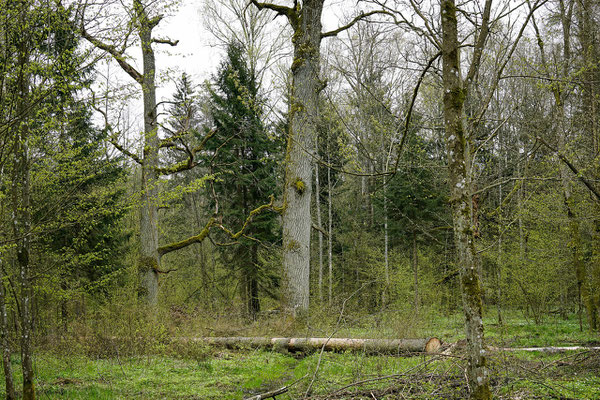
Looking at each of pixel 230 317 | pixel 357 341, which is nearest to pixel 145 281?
pixel 230 317

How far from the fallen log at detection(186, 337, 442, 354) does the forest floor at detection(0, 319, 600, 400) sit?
24cm

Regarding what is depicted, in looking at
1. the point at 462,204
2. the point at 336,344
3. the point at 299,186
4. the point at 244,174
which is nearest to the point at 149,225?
the point at 299,186

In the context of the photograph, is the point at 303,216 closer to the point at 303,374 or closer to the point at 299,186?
the point at 299,186

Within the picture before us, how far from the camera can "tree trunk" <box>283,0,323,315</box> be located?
39.7 feet

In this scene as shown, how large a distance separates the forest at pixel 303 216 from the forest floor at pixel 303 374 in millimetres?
58

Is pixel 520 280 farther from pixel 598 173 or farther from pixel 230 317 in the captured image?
pixel 230 317

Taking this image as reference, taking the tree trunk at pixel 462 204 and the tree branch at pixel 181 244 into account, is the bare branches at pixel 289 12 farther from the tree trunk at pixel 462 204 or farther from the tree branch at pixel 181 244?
the tree trunk at pixel 462 204

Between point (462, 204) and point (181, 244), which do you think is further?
point (181, 244)

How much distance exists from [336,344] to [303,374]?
6.41 ft

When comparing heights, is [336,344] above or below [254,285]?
below

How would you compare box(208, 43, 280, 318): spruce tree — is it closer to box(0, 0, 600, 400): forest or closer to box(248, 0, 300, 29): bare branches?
box(0, 0, 600, 400): forest

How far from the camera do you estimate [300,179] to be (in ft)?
40.4

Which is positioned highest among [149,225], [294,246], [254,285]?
[149,225]

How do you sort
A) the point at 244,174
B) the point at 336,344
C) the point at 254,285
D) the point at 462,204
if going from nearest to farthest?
the point at 462,204
the point at 336,344
the point at 244,174
the point at 254,285
